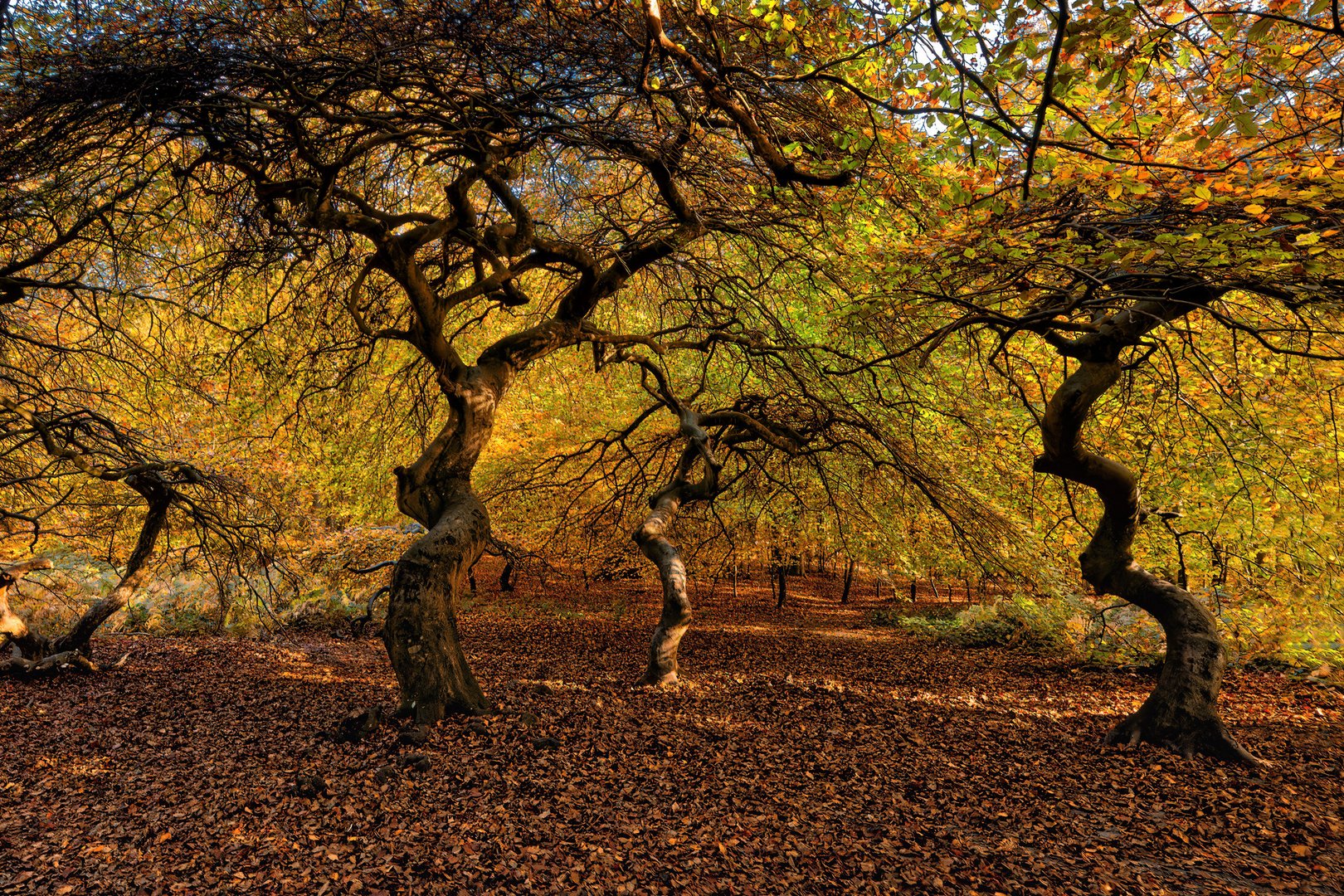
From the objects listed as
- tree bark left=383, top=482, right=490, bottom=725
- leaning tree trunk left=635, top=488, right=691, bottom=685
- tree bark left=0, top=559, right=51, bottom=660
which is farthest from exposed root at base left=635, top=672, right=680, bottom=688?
tree bark left=0, top=559, right=51, bottom=660

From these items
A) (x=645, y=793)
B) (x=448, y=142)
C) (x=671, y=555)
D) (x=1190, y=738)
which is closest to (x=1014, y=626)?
(x=1190, y=738)

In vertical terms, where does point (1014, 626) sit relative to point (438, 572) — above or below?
below

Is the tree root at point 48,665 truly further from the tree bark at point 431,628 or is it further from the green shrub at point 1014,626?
the green shrub at point 1014,626

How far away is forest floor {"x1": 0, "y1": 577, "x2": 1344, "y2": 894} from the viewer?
3.57 metres

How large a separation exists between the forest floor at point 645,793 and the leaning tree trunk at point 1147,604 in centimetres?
30

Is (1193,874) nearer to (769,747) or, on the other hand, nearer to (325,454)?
(769,747)

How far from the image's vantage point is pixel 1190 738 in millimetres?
5645

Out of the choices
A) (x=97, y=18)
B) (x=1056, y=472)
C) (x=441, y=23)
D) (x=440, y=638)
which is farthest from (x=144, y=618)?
(x=1056, y=472)

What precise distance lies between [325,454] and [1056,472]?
1135 cm

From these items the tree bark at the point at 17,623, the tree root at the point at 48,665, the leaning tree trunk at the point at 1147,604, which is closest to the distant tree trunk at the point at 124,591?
the tree root at the point at 48,665

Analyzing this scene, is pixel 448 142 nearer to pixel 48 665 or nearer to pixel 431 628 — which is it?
pixel 431 628

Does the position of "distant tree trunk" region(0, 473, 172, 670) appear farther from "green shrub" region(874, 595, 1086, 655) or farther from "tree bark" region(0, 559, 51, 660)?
"green shrub" region(874, 595, 1086, 655)

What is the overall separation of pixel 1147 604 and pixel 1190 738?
121cm

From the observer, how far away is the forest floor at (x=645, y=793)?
11.7ft
